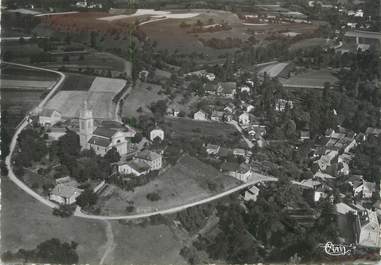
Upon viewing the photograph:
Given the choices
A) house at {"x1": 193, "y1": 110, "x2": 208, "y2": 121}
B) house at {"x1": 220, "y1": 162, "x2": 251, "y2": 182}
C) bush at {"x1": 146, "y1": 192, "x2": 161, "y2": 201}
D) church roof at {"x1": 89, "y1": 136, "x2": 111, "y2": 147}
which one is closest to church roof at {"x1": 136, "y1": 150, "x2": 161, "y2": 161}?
church roof at {"x1": 89, "y1": 136, "x2": 111, "y2": 147}

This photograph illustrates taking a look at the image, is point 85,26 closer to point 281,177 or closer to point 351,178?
point 281,177

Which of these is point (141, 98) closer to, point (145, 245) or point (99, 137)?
point (99, 137)

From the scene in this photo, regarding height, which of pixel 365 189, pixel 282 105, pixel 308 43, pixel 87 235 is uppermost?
pixel 308 43

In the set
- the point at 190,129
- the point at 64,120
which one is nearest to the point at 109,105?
the point at 64,120

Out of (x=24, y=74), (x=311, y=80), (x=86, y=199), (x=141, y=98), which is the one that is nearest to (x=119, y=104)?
(x=141, y=98)

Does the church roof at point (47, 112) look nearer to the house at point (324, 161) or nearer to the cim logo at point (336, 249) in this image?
the house at point (324, 161)

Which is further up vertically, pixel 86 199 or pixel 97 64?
pixel 97 64

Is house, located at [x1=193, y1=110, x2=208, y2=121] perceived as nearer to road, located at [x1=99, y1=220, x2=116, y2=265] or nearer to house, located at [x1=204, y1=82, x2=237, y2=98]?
house, located at [x1=204, y1=82, x2=237, y2=98]
